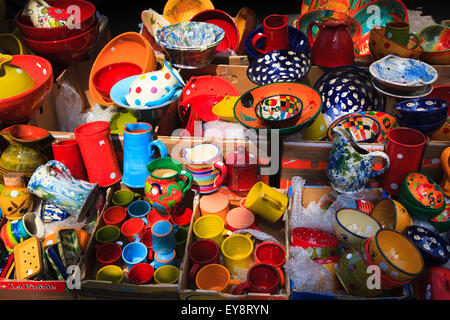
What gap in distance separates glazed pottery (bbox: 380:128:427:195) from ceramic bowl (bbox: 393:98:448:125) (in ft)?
0.17

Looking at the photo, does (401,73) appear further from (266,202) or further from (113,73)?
(113,73)

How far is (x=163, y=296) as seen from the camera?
51.9 inches

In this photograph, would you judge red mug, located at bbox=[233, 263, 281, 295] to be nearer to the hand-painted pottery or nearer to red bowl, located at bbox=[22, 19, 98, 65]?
the hand-painted pottery

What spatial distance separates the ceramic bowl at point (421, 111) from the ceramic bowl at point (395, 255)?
0.57 metres

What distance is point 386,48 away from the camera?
194cm

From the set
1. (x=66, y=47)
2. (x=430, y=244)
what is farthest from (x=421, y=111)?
(x=66, y=47)

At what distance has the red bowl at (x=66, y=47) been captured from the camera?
194 centimetres

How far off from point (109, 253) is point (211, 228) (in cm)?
43

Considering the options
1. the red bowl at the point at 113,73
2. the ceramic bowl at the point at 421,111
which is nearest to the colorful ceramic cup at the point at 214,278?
the ceramic bowl at the point at 421,111

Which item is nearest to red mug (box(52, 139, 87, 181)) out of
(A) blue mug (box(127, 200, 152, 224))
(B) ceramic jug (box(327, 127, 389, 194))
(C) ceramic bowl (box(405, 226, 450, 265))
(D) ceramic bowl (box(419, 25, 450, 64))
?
(A) blue mug (box(127, 200, 152, 224))

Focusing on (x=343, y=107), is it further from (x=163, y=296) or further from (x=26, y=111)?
(x=26, y=111)

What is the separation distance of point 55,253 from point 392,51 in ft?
6.06

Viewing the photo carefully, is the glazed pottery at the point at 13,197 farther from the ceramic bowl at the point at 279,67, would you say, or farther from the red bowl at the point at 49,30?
the ceramic bowl at the point at 279,67

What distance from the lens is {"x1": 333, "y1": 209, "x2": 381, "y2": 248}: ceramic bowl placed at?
4.42ft
